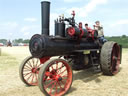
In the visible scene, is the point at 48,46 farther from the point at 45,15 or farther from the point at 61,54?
the point at 45,15

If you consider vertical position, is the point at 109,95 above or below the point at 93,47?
below

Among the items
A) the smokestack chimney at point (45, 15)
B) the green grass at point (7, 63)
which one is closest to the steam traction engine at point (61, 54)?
the smokestack chimney at point (45, 15)

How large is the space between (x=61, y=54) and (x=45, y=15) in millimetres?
→ 1226

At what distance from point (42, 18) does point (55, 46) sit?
877mm

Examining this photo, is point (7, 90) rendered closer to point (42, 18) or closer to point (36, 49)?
point (36, 49)

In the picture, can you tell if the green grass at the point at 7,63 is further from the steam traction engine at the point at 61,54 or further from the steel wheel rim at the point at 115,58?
the steel wheel rim at the point at 115,58

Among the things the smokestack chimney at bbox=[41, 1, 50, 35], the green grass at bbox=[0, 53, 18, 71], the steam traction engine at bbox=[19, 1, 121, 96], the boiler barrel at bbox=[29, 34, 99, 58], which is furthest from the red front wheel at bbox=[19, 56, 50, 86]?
the green grass at bbox=[0, 53, 18, 71]

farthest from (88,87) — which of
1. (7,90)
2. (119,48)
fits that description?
(119,48)

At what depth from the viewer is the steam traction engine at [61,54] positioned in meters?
4.11

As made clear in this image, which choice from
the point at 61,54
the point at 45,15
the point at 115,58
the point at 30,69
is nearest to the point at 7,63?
the point at 30,69

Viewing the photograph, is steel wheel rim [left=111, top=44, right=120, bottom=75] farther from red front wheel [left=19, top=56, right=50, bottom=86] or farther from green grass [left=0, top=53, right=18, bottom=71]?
green grass [left=0, top=53, right=18, bottom=71]

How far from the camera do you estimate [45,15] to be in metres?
4.51

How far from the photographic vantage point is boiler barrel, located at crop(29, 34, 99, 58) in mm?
4223

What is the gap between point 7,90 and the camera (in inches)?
179
